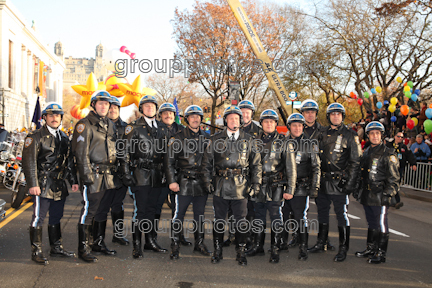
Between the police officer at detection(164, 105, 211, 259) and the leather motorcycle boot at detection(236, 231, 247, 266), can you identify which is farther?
the police officer at detection(164, 105, 211, 259)

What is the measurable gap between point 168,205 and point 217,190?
428 centimetres

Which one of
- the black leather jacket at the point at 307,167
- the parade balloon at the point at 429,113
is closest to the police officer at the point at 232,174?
Answer: the black leather jacket at the point at 307,167

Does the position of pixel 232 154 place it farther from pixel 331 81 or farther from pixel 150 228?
pixel 331 81

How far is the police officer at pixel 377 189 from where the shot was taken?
17.6 ft

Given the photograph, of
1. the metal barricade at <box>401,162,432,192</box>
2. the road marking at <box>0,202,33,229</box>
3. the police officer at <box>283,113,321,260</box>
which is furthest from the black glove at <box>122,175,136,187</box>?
the metal barricade at <box>401,162,432,192</box>

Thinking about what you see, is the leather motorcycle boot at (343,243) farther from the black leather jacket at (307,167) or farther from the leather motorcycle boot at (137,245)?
the leather motorcycle boot at (137,245)

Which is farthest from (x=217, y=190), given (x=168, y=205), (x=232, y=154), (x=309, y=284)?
(x=168, y=205)

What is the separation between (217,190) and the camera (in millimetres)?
5172

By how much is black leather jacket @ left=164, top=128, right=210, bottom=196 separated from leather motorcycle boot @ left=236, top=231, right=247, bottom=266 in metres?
0.80

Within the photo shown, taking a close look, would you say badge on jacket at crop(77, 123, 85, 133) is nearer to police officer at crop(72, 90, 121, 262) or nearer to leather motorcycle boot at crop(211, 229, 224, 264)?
police officer at crop(72, 90, 121, 262)

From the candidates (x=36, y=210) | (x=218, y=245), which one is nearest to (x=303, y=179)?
(x=218, y=245)

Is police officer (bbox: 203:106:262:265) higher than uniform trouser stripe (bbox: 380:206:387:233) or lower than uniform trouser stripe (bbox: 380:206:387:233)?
higher

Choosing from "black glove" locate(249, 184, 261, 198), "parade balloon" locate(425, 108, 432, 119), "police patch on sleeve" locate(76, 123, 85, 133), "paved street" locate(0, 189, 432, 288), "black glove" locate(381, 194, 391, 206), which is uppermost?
"parade balloon" locate(425, 108, 432, 119)

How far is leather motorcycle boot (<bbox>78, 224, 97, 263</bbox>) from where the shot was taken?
5107mm
